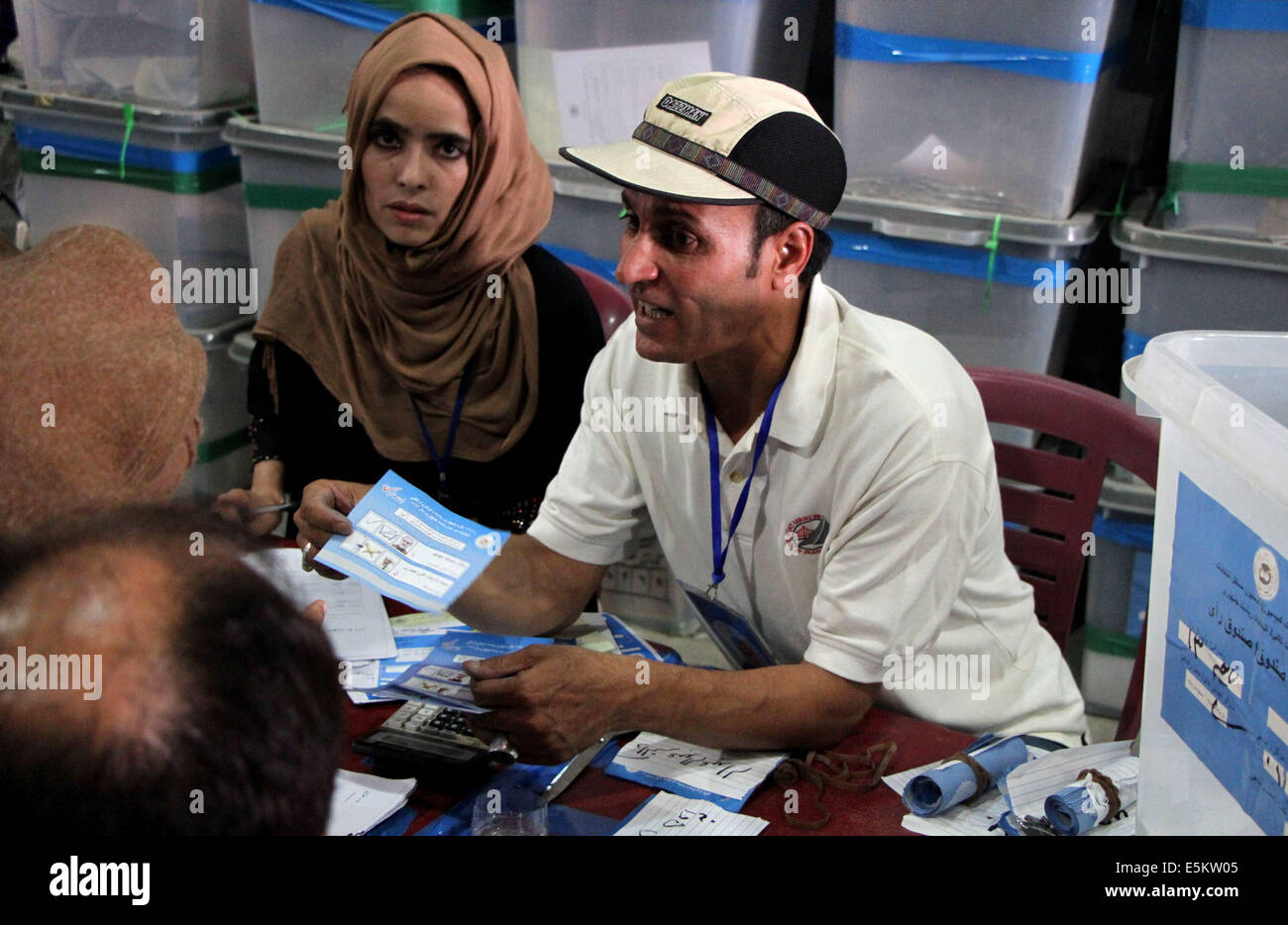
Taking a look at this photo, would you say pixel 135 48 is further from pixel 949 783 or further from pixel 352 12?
pixel 949 783

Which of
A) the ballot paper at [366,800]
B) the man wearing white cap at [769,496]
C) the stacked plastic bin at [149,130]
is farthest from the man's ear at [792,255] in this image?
the stacked plastic bin at [149,130]

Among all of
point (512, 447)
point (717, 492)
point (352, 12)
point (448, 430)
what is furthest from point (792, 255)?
point (352, 12)

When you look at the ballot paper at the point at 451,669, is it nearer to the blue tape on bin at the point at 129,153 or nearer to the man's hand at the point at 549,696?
the man's hand at the point at 549,696

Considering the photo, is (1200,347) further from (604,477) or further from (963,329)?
(963,329)

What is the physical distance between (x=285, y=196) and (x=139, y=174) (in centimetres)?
46

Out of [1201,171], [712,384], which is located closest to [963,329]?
[1201,171]

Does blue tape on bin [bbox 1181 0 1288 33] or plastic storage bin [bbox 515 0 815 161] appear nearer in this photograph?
blue tape on bin [bbox 1181 0 1288 33]

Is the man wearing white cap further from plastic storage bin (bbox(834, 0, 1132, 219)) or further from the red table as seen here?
plastic storage bin (bbox(834, 0, 1132, 219))

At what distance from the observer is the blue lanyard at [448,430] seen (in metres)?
2.36

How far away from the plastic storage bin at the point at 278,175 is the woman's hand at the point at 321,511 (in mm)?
1403

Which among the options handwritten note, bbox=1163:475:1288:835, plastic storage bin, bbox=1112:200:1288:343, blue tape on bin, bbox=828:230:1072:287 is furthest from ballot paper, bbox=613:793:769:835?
plastic storage bin, bbox=1112:200:1288:343

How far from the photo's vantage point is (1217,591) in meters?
1.02

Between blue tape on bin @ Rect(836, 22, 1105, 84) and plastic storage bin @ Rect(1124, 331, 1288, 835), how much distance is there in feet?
4.37

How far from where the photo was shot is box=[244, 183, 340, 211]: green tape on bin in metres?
3.03
